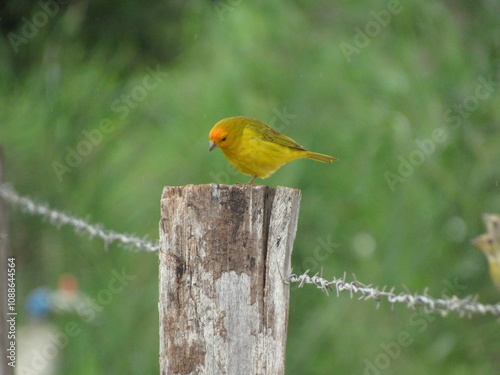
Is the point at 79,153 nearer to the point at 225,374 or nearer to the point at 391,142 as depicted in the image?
the point at 391,142

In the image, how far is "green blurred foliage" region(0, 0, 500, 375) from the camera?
14.9ft

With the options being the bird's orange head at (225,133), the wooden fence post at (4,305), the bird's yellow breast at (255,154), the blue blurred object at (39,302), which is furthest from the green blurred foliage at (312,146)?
the bird's orange head at (225,133)

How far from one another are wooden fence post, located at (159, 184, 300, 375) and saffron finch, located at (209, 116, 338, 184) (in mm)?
1104

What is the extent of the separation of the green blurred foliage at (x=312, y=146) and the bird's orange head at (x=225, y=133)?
1856mm

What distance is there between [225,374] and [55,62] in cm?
422

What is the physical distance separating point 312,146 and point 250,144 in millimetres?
1964

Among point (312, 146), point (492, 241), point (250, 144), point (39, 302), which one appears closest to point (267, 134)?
point (250, 144)

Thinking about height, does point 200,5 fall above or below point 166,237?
above

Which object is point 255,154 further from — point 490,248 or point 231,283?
point 490,248

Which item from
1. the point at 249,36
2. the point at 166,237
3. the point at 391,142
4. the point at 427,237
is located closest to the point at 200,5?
the point at 249,36

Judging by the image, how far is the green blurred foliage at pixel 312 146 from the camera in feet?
14.9

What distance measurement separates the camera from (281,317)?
1798 millimetres

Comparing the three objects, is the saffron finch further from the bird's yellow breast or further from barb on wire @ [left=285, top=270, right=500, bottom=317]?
barb on wire @ [left=285, top=270, right=500, bottom=317]

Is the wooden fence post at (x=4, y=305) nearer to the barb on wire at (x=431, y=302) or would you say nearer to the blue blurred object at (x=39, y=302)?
the barb on wire at (x=431, y=302)
